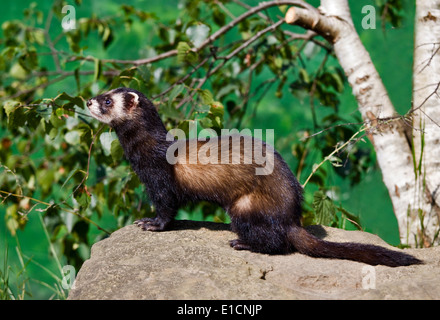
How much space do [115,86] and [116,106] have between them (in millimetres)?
409

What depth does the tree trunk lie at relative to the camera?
12.9 ft

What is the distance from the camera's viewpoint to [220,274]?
260cm

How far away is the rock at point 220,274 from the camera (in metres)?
2.40

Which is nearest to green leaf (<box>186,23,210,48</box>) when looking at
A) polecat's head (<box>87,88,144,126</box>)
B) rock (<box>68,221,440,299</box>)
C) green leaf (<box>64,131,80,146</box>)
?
polecat's head (<box>87,88,144,126</box>)

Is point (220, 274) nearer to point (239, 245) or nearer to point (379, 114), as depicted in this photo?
point (239, 245)

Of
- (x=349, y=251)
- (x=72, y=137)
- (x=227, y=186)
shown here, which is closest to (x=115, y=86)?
(x=72, y=137)

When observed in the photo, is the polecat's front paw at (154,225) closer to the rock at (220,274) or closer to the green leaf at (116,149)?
the rock at (220,274)

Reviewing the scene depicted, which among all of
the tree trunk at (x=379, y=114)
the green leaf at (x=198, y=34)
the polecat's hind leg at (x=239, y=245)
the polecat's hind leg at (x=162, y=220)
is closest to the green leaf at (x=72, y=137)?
the polecat's hind leg at (x=162, y=220)

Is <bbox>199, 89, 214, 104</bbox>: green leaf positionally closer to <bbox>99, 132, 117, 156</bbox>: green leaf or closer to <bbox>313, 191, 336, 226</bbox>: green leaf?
<bbox>99, 132, 117, 156</bbox>: green leaf

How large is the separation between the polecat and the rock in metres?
0.07

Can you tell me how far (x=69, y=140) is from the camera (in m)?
4.15

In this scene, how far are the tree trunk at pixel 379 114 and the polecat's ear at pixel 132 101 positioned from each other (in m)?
1.37
